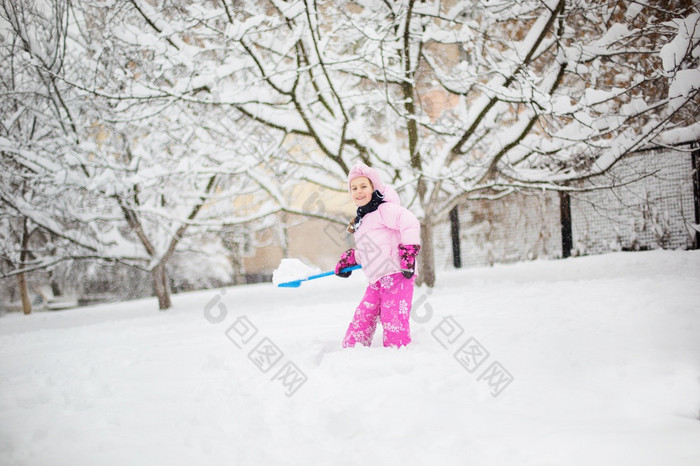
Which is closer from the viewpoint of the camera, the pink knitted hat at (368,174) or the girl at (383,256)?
the girl at (383,256)

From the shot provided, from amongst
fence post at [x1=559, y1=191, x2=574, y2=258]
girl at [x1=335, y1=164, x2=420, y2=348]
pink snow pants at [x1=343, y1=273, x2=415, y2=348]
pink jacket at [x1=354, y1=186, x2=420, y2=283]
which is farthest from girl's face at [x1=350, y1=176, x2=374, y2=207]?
fence post at [x1=559, y1=191, x2=574, y2=258]

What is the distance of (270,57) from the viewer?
6.14 m

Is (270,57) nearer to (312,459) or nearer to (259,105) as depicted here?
(259,105)

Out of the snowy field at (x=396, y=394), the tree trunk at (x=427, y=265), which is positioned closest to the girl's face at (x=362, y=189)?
the snowy field at (x=396, y=394)

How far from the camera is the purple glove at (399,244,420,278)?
2727mm

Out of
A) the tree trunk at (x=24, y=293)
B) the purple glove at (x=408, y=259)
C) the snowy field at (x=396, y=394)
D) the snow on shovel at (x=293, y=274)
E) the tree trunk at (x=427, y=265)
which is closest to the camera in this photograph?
the snowy field at (x=396, y=394)

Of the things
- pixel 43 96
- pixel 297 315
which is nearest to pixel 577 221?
pixel 297 315

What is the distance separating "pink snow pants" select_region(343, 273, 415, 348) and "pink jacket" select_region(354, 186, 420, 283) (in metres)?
0.08

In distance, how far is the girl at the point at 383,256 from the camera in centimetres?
280

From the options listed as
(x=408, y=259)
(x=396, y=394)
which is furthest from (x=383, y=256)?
(x=396, y=394)

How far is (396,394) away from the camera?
1974mm

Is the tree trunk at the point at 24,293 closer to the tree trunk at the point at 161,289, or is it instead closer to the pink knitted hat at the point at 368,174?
the tree trunk at the point at 161,289

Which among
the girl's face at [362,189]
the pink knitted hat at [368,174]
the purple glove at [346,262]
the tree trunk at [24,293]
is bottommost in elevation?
the tree trunk at [24,293]

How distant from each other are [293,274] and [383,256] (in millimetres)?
701
